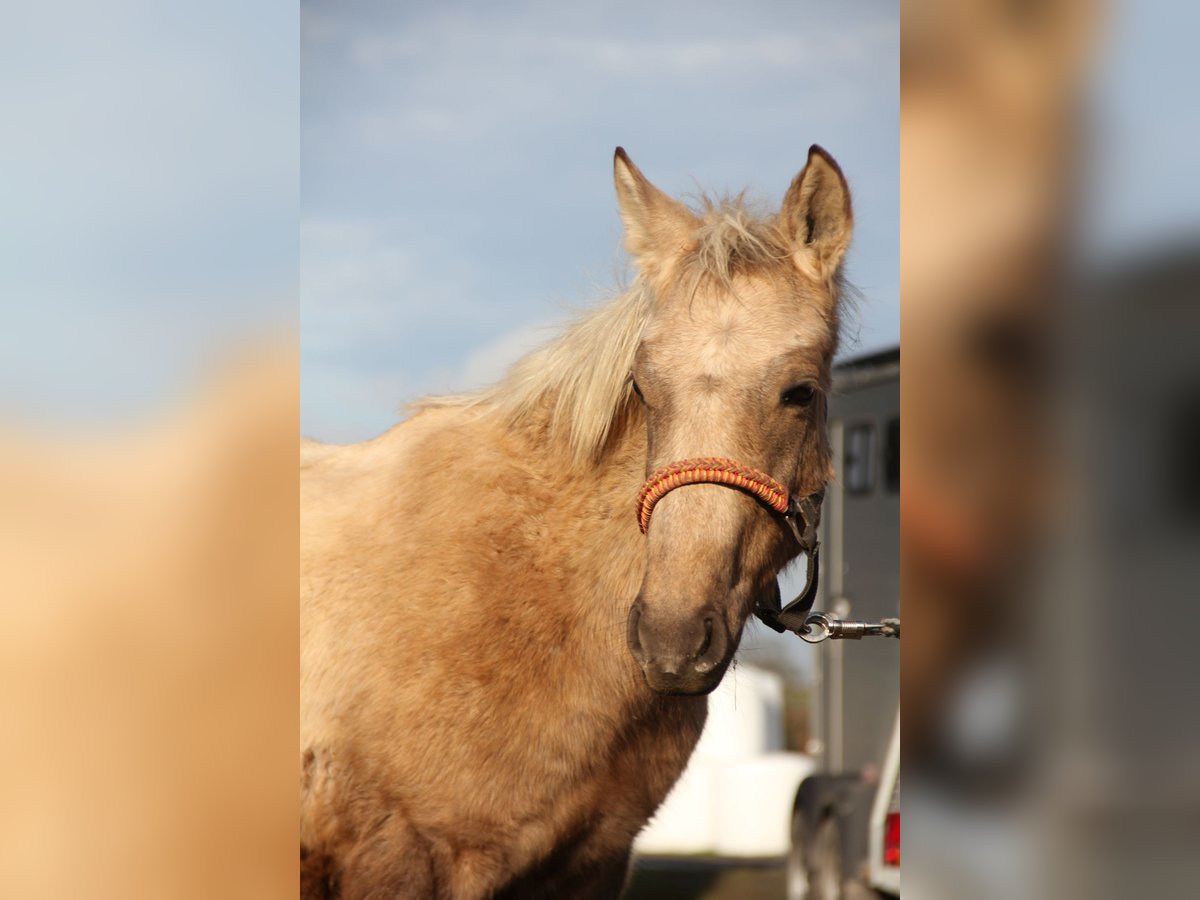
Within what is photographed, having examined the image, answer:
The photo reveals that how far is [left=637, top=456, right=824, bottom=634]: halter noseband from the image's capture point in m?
1.24

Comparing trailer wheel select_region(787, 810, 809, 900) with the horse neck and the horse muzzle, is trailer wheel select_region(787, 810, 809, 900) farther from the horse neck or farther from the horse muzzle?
the horse muzzle

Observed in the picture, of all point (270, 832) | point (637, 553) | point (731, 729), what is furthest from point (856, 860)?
point (270, 832)

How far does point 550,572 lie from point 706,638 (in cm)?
36

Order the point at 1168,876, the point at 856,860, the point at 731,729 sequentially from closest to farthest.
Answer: the point at 1168,876, the point at 856,860, the point at 731,729

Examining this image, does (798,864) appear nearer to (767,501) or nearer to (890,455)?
(890,455)

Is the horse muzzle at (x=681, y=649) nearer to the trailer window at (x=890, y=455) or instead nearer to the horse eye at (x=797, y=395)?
the horse eye at (x=797, y=395)

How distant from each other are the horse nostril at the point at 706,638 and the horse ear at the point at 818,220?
1.69ft

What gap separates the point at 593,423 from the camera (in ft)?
4.93

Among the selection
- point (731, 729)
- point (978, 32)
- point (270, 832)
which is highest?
point (978, 32)

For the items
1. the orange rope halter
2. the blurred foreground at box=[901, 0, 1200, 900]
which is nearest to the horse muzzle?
the orange rope halter

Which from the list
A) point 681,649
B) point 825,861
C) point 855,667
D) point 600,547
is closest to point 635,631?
point 681,649

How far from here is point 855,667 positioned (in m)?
4.37

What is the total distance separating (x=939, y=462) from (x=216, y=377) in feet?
1.26

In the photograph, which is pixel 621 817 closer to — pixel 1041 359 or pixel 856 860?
pixel 1041 359
